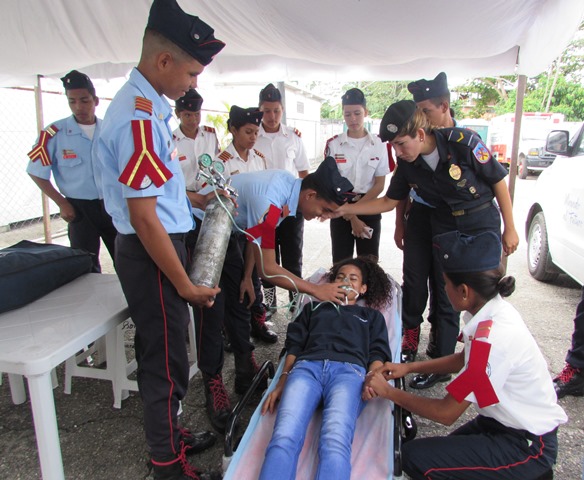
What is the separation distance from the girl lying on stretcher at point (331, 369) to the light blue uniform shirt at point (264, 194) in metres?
0.71

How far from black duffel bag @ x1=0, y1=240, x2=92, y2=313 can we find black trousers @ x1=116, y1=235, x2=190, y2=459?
0.82 metres

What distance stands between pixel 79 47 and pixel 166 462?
3.75 m

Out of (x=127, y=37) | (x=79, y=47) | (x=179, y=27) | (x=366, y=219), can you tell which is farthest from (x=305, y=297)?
(x=79, y=47)

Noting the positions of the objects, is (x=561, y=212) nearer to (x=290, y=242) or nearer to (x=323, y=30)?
(x=290, y=242)

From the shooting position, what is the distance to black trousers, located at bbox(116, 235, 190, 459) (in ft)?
6.02

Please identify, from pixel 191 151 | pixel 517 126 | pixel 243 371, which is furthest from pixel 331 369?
pixel 517 126

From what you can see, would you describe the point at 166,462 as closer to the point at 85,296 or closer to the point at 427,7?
the point at 85,296

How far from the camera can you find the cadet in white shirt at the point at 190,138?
11.6 feet

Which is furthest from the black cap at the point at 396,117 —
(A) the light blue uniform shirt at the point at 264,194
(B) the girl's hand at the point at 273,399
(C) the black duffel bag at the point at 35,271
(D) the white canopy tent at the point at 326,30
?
(C) the black duffel bag at the point at 35,271

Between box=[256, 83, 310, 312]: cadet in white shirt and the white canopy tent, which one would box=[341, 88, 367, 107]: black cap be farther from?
box=[256, 83, 310, 312]: cadet in white shirt

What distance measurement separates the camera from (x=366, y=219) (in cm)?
381

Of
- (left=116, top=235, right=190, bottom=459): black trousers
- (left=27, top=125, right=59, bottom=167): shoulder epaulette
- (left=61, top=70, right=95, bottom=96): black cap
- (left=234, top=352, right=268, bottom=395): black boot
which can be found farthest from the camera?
(left=27, top=125, right=59, bottom=167): shoulder epaulette

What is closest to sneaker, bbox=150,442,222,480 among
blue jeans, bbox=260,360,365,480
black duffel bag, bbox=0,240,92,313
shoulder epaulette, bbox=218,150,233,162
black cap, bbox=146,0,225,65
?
blue jeans, bbox=260,360,365,480

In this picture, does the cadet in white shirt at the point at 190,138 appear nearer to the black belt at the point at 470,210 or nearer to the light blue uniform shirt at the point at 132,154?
the light blue uniform shirt at the point at 132,154
